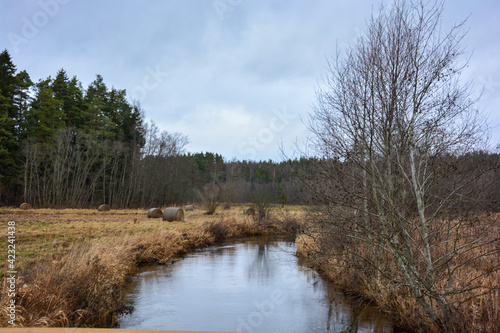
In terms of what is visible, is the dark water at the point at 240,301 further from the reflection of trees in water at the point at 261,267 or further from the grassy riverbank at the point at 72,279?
the grassy riverbank at the point at 72,279

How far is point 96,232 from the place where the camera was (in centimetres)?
1474

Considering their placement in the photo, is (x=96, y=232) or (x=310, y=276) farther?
(x=96, y=232)

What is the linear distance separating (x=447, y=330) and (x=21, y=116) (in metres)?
39.8

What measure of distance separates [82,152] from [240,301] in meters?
32.9

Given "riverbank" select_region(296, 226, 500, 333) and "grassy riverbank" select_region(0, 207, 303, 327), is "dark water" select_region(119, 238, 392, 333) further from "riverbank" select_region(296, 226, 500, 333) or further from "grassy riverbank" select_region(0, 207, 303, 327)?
"grassy riverbank" select_region(0, 207, 303, 327)

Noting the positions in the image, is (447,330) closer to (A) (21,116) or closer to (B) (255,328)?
(B) (255,328)

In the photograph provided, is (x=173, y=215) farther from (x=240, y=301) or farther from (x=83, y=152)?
(x=83, y=152)

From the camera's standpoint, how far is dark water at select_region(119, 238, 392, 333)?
23.3ft

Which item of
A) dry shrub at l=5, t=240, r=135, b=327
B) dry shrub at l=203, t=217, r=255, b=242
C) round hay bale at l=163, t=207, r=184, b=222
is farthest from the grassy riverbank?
round hay bale at l=163, t=207, r=184, b=222

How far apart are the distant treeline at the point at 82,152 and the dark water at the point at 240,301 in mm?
13995

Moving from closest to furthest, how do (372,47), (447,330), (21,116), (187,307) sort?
(447,330)
(372,47)
(187,307)
(21,116)

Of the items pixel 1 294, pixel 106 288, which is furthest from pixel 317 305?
pixel 1 294

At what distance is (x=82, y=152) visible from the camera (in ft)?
118

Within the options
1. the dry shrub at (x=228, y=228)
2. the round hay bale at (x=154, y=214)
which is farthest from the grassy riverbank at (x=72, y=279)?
the round hay bale at (x=154, y=214)
